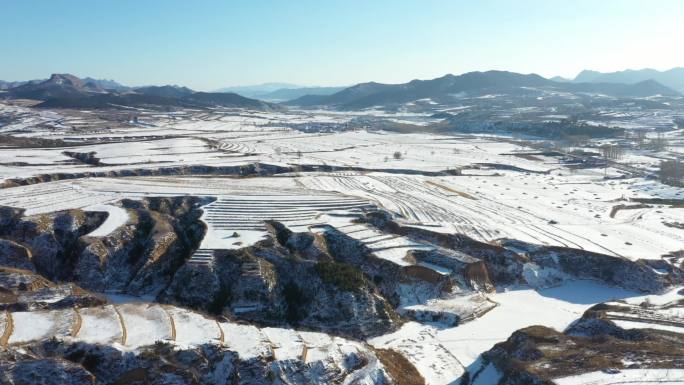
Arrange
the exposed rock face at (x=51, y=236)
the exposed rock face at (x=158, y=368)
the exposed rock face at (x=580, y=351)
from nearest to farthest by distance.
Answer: the exposed rock face at (x=158, y=368) < the exposed rock face at (x=580, y=351) < the exposed rock face at (x=51, y=236)

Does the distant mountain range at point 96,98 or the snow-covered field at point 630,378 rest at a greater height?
the distant mountain range at point 96,98

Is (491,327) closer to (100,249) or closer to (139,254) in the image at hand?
(139,254)

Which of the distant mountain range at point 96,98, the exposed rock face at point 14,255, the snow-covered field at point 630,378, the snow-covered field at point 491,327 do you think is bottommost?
the snow-covered field at point 491,327

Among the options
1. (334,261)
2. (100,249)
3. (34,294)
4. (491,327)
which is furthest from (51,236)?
(491,327)

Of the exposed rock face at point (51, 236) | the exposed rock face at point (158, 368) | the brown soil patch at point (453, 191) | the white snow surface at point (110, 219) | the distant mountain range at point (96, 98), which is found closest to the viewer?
the exposed rock face at point (158, 368)

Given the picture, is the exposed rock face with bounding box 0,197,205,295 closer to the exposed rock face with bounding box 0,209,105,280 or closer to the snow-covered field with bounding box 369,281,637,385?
the exposed rock face with bounding box 0,209,105,280

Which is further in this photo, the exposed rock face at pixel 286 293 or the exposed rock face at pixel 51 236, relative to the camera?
the exposed rock face at pixel 51 236

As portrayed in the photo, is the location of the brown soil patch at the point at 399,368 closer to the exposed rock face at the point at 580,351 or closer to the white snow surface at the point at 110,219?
the exposed rock face at the point at 580,351

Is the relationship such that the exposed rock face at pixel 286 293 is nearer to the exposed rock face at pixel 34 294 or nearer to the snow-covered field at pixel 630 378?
the exposed rock face at pixel 34 294

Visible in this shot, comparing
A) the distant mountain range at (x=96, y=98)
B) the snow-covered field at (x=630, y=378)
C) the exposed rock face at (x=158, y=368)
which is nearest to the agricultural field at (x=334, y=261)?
the snow-covered field at (x=630, y=378)
